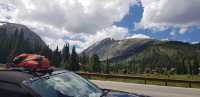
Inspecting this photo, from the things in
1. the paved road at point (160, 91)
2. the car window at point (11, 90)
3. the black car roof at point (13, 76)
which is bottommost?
the paved road at point (160, 91)

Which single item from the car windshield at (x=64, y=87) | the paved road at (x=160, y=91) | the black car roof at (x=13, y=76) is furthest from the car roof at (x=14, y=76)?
the paved road at (x=160, y=91)

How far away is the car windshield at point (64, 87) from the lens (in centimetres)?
436

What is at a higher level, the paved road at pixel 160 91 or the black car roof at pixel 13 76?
the black car roof at pixel 13 76

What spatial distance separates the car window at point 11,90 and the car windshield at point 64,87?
0.15 meters

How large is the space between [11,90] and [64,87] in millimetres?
757

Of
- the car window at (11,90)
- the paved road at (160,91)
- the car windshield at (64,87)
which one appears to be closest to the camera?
the car window at (11,90)

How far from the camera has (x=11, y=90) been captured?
4293 mm

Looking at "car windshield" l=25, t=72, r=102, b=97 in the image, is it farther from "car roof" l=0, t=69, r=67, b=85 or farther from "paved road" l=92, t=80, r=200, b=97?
"paved road" l=92, t=80, r=200, b=97

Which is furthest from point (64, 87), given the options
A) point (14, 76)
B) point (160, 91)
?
point (160, 91)

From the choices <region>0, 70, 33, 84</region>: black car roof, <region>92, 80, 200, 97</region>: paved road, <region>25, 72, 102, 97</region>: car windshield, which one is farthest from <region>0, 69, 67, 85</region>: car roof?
<region>92, 80, 200, 97</region>: paved road

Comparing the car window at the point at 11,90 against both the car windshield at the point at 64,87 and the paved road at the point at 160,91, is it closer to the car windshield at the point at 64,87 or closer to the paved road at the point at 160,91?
the car windshield at the point at 64,87

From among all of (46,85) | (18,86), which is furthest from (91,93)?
(18,86)

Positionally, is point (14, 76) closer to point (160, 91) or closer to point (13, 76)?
point (13, 76)

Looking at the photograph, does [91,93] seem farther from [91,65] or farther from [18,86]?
[91,65]
